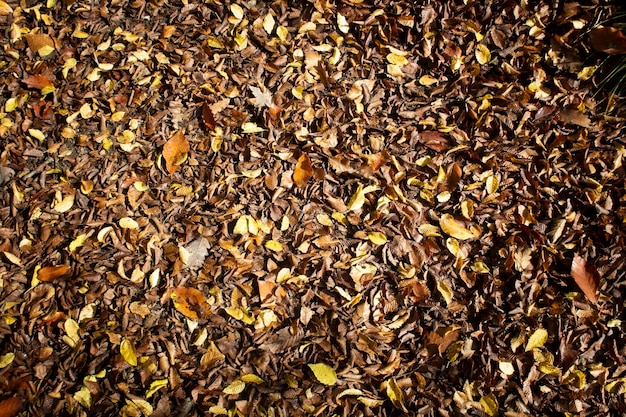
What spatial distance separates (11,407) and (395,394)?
5.21ft

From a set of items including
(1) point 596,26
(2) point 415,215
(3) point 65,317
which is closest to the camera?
(3) point 65,317

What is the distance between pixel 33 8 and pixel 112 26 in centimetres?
50

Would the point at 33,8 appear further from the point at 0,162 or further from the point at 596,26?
the point at 596,26

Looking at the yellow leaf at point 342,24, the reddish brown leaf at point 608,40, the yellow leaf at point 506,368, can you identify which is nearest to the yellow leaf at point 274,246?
the yellow leaf at point 506,368

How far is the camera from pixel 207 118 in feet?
8.34

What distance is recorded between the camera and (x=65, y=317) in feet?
7.04

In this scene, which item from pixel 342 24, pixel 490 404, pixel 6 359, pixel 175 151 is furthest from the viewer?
pixel 342 24

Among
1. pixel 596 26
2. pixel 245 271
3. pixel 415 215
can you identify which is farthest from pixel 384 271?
pixel 596 26

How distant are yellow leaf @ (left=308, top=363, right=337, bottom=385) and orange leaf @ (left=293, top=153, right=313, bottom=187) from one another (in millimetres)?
862

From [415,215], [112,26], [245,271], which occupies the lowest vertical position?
[245,271]

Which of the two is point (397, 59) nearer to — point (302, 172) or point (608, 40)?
point (302, 172)

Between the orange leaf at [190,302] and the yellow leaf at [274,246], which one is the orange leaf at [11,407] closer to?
the orange leaf at [190,302]

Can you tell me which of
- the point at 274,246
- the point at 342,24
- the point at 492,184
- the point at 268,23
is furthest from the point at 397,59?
the point at 274,246

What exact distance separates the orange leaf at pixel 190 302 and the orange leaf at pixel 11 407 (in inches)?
28.7
